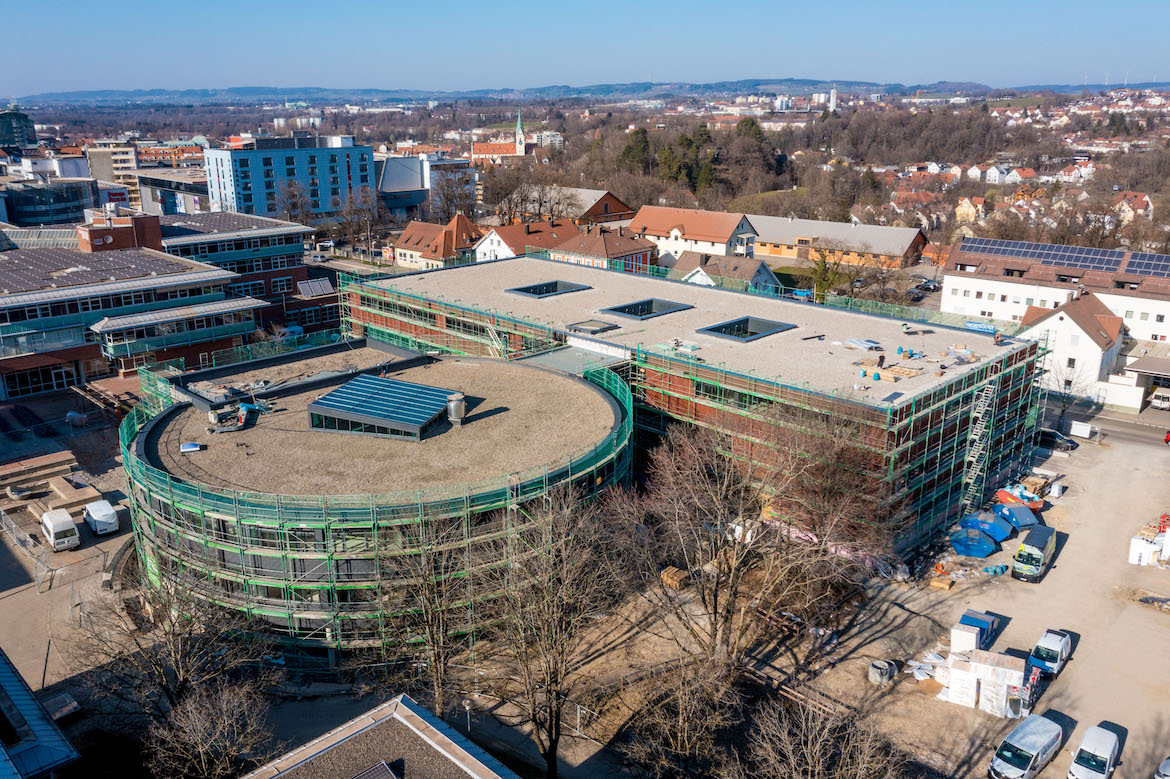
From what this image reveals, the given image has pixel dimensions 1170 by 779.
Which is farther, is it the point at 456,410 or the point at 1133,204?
the point at 1133,204

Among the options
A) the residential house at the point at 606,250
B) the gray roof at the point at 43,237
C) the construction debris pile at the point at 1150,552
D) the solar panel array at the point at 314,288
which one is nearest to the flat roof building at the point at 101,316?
the solar panel array at the point at 314,288

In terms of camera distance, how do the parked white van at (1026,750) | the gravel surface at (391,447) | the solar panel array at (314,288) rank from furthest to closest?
1. the solar panel array at (314,288)
2. the gravel surface at (391,447)
3. the parked white van at (1026,750)

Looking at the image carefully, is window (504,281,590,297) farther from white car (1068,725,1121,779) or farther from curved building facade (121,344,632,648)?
white car (1068,725,1121,779)

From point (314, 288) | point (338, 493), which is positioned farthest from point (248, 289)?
point (338, 493)

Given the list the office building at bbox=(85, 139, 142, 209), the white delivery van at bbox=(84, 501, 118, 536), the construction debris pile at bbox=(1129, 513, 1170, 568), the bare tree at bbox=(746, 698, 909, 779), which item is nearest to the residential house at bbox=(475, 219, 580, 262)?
the white delivery van at bbox=(84, 501, 118, 536)

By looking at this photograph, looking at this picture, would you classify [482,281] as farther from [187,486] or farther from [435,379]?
[187,486]

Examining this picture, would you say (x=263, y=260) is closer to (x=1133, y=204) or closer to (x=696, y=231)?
(x=696, y=231)

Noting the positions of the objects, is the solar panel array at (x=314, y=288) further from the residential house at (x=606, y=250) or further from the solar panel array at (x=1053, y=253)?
the solar panel array at (x=1053, y=253)
